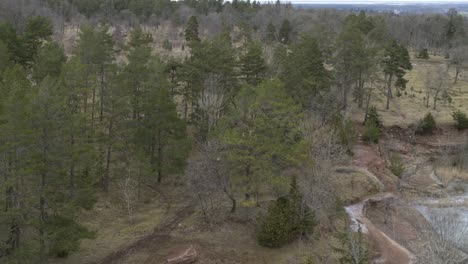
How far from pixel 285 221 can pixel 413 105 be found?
3424cm

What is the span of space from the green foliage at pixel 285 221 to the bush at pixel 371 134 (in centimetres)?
1966

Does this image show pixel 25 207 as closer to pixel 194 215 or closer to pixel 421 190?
pixel 194 215

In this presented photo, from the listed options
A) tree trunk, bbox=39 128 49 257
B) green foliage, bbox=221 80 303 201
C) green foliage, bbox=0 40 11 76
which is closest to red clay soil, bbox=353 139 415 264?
green foliage, bbox=221 80 303 201

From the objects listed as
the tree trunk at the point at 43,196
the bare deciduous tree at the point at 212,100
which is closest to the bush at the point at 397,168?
the bare deciduous tree at the point at 212,100

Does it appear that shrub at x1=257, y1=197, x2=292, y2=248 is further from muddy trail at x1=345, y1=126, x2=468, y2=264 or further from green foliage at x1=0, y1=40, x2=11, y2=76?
green foliage at x1=0, y1=40, x2=11, y2=76

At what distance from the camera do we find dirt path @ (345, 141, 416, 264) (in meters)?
26.4

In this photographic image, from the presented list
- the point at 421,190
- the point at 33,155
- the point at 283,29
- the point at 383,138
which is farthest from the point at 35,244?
the point at 283,29

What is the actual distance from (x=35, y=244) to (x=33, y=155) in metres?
3.61

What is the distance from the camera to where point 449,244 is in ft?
63.6

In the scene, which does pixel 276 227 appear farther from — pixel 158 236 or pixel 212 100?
pixel 212 100

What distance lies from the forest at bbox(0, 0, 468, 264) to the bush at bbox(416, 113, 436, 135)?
14cm

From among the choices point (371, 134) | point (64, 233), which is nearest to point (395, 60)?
point (371, 134)

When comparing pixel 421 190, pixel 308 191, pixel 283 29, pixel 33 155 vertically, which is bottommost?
pixel 421 190

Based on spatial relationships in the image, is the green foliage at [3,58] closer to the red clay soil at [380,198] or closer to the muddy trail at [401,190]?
the muddy trail at [401,190]
